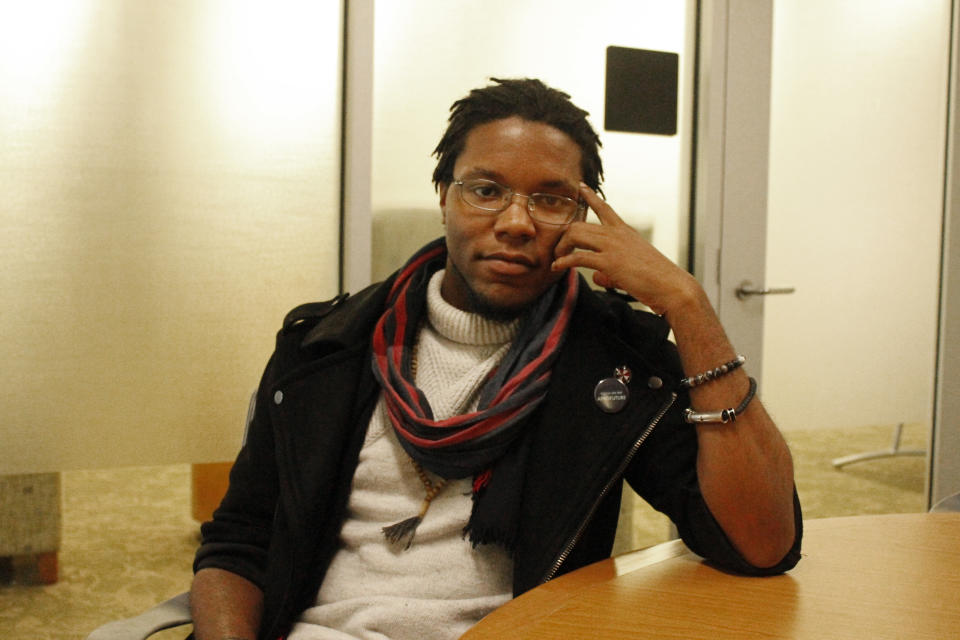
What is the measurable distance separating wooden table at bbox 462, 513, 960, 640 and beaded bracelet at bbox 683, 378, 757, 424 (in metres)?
0.20

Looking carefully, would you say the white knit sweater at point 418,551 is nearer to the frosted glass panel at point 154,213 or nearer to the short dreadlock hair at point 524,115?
the short dreadlock hair at point 524,115

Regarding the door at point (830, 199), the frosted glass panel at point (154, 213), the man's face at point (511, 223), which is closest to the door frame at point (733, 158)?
the door at point (830, 199)

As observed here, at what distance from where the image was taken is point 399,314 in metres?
1.50

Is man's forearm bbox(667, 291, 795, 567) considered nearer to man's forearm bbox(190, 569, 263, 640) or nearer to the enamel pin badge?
the enamel pin badge

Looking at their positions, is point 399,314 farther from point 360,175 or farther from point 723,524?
point 360,175

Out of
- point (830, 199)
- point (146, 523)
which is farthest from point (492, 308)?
point (146, 523)

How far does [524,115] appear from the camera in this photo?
150cm

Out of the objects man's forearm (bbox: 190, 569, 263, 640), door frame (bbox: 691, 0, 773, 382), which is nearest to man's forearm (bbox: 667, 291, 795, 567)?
man's forearm (bbox: 190, 569, 263, 640)

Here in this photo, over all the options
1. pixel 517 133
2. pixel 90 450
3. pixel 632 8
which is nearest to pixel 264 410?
pixel 517 133

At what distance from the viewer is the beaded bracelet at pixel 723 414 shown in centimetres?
121

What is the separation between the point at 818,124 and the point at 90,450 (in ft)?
8.37

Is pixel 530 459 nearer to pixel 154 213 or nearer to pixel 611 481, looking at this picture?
pixel 611 481

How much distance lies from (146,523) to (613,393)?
2508mm

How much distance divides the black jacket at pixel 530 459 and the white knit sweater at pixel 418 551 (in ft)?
0.11
